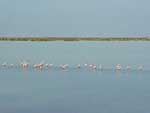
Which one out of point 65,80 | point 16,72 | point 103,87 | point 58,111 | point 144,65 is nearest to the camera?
Result: point 58,111

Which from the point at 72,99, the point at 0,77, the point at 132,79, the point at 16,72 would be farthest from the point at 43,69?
the point at 72,99

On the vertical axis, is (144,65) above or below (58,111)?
below

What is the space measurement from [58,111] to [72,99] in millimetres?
2197

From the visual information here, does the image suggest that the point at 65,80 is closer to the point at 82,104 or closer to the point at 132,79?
the point at 132,79

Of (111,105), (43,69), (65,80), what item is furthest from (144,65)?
(111,105)

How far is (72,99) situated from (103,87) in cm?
299

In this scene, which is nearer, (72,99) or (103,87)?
(72,99)

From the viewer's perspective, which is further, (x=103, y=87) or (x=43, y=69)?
(x=43, y=69)

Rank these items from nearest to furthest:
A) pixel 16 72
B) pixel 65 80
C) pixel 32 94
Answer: pixel 32 94 → pixel 65 80 → pixel 16 72

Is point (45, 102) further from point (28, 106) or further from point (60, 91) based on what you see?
point (60, 91)

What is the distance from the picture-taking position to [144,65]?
29.8m

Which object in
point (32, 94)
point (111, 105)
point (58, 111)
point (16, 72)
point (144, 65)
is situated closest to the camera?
point (58, 111)

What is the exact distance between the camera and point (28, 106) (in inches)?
681

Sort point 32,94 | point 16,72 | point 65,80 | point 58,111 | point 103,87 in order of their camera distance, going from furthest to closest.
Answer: point 16,72 < point 65,80 < point 103,87 < point 32,94 < point 58,111
